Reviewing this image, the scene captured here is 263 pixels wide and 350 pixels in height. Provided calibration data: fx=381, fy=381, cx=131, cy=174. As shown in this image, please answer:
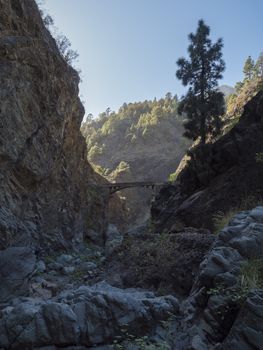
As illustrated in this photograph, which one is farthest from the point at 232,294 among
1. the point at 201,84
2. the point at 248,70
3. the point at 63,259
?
the point at 248,70

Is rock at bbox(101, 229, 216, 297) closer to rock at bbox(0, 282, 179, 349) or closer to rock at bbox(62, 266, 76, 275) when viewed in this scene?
rock at bbox(62, 266, 76, 275)

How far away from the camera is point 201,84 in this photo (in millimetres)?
25453

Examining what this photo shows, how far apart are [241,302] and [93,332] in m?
3.18

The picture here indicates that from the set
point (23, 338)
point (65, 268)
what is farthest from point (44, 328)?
→ point (65, 268)

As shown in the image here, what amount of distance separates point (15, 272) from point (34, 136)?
9.94m

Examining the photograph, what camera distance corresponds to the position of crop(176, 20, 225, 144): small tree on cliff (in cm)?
2505

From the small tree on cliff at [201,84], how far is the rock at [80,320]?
59.5 feet

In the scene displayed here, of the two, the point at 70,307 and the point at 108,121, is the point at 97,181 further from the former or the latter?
the point at 108,121

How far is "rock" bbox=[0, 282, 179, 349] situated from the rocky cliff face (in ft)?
26.7

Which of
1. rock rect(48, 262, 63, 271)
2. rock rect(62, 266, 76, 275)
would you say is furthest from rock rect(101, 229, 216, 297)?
rock rect(48, 262, 63, 271)

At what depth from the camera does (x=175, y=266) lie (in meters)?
11.6

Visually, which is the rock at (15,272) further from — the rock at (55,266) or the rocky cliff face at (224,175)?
the rocky cliff face at (224,175)

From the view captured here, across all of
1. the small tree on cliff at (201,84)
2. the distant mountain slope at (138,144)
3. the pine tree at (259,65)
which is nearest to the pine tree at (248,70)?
the pine tree at (259,65)

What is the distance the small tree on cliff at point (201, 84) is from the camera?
25.0 meters
